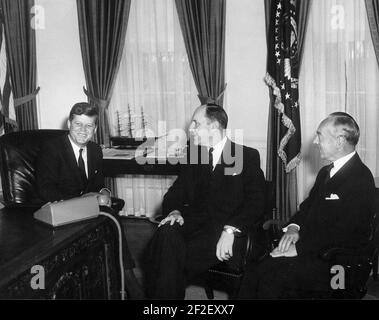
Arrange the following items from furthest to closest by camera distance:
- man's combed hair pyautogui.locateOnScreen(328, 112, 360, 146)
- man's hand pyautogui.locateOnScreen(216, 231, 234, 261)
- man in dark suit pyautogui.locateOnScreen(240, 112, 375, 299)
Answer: man's hand pyautogui.locateOnScreen(216, 231, 234, 261) < man's combed hair pyautogui.locateOnScreen(328, 112, 360, 146) < man in dark suit pyautogui.locateOnScreen(240, 112, 375, 299)

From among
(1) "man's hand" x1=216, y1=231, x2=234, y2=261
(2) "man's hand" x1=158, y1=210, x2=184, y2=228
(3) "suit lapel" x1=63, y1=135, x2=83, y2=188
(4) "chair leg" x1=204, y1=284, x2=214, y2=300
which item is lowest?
(4) "chair leg" x1=204, y1=284, x2=214, y2=300

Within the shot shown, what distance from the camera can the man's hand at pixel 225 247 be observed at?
8.23ft

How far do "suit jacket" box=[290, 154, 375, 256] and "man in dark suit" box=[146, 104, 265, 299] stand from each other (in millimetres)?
394

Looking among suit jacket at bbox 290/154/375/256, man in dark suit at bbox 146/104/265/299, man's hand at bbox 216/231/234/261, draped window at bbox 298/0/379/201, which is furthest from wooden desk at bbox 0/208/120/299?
draped window at bbox 298/0/379/201

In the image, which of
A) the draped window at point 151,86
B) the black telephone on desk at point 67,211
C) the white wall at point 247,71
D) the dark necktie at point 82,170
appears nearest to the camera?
the black telephone on desk at point 67,211

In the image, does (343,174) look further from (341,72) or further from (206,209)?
(341,72)

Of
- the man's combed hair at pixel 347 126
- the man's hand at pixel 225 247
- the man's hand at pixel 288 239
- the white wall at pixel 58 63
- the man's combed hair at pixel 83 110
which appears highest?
the white wall at pixel 58 63

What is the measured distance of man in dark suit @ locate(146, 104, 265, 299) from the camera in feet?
8.32

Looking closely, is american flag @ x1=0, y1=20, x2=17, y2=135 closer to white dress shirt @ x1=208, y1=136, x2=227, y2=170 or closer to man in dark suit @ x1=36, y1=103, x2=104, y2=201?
man in dark suit @ x1=36, y1=103, x2=104, y2=201

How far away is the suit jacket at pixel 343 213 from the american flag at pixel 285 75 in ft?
5.93

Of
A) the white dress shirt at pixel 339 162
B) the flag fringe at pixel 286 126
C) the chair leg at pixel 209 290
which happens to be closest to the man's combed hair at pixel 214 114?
the white dress shirt at pixel 339 162

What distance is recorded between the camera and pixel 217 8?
14.4 feet

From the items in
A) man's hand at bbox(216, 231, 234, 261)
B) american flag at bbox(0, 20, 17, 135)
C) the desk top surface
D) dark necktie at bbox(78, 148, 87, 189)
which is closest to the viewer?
the desk top surface

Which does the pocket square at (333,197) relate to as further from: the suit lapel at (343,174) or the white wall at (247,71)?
the white wall at (247,71)
